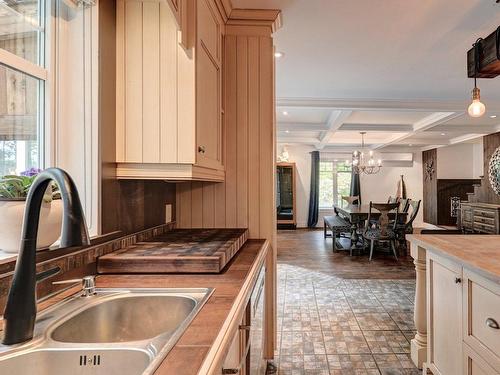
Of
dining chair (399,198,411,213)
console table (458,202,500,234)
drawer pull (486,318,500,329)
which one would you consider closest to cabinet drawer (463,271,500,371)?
drawer pull (486,318,500,329)

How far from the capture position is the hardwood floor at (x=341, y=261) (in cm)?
436

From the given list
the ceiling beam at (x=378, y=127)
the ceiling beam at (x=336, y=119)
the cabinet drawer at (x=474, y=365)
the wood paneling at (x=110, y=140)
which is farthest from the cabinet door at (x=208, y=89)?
the ceiling beam at (x=378, y=127)

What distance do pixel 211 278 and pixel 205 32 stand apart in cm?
122

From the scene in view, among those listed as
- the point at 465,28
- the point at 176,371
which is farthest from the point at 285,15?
the point at 176,371

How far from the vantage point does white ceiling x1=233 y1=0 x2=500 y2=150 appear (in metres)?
2.11

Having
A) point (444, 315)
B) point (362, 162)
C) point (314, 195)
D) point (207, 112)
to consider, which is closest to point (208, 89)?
point (207, 112)

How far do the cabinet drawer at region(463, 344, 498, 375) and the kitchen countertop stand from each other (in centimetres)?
107

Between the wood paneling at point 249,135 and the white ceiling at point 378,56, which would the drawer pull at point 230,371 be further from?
the white ceiling at point 378,56

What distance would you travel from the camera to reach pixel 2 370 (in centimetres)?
70

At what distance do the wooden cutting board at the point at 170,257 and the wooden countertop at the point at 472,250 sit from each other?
1.10 metres

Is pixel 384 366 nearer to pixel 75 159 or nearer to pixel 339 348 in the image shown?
pixel 339 348

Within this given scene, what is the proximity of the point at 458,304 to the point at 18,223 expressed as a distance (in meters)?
1.91

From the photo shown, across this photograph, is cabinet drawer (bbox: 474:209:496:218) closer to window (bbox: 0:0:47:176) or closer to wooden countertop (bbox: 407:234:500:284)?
wooden countertop (bbox: 407:234:500:284)

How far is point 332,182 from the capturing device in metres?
9.49
